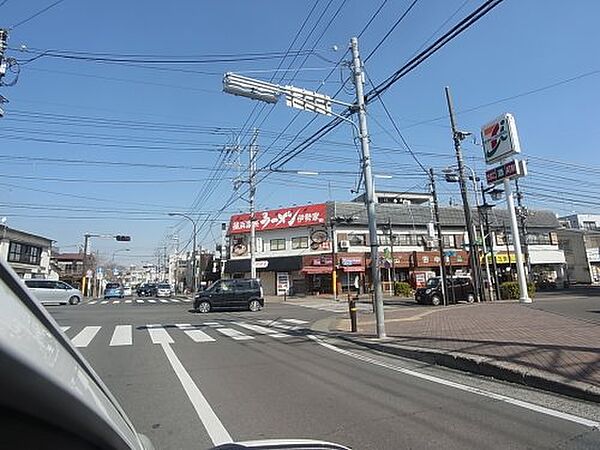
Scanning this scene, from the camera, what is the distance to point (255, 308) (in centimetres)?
2589

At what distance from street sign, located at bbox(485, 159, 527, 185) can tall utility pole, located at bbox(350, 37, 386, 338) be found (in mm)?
13639

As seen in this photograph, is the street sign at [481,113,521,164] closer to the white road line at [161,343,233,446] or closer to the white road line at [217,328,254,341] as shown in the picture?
the white road line at [217,328,254,341]

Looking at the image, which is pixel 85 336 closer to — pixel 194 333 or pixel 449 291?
pixel 194 333

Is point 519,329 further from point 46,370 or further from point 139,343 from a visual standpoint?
point 46,370

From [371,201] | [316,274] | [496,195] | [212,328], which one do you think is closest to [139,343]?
[212,328]

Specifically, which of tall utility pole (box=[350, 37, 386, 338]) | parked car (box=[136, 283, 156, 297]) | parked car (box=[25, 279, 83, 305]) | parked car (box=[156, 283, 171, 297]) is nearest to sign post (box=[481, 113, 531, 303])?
tall utility pole (box=[350, 37, 386, 338])

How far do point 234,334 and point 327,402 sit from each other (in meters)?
8.72

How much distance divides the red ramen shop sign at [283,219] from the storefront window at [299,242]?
4.36 feet

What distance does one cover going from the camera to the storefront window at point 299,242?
44.2m

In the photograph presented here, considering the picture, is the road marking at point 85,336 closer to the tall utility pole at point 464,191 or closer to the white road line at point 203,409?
the white road line at point 203,409

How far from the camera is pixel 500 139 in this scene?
2458 centimetres

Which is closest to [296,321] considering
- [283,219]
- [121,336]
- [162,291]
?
[121,336]

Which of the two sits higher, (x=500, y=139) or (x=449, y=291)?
(x=500, y=139)

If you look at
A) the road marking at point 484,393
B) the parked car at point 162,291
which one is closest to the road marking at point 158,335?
the road marking at point 484,393
